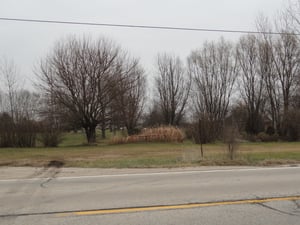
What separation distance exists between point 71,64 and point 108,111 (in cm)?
666

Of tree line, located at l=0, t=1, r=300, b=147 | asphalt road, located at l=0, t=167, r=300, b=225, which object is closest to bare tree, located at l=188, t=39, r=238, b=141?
tree line, located at l=0, t=1, r=300, b=147

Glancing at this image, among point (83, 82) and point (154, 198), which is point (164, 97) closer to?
point (83, 82)

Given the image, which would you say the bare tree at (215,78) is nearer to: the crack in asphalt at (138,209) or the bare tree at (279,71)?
the bare tree at (279,71)

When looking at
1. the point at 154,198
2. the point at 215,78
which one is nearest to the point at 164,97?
the point at 215,78

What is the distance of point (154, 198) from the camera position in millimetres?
7430

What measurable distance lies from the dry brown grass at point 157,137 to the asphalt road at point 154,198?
917 inches

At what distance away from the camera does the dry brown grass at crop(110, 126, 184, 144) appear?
34.7m

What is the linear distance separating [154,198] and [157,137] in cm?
2790

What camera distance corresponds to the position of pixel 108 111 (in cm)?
3822

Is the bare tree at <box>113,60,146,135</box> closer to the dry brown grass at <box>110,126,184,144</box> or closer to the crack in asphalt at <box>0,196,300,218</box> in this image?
the dry brown grass at <box>110,126,184,144</box>

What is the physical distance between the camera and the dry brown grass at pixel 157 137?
3466 cm

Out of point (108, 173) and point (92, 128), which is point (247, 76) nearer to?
point (92, 128)

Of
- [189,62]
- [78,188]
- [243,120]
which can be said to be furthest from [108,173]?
[189,62]

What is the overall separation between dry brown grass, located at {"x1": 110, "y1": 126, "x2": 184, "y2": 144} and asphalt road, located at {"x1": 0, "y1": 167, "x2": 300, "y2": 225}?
23.3 m
